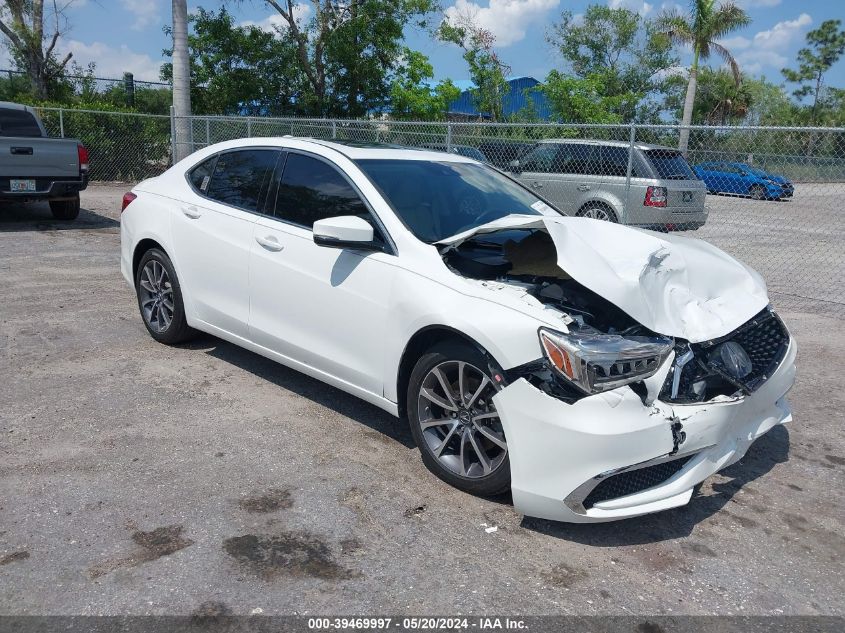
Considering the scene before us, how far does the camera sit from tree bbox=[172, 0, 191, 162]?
14.8 metres

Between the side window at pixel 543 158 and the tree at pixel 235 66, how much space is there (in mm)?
13434

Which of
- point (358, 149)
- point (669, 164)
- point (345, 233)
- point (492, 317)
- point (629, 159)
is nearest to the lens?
point (492, 317)

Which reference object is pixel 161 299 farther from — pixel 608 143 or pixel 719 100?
pixel 719 100

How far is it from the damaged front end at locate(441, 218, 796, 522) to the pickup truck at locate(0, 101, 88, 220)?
955 centimetres

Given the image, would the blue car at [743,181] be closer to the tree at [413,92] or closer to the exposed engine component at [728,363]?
the exposed engine component at [728,363]

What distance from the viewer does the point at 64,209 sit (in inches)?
495

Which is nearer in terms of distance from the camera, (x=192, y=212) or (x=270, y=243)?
(x=270, y=243)

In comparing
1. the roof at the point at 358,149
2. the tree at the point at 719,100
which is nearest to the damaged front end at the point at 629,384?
the roof at the point at 358,149

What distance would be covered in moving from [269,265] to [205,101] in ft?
66.1

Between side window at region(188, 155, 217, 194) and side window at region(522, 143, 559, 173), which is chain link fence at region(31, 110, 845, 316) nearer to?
side window at region(522, 143, 559, 173)

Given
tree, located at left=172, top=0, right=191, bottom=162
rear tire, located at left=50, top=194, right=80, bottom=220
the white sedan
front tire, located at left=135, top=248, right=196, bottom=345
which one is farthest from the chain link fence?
rear tire, located at left=50, top=194, right=80, bottom=220

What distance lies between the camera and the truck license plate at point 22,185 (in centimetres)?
1100

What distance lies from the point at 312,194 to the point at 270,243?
1.31 feet

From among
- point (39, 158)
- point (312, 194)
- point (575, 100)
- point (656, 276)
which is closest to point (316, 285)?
point (312, 194)
